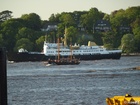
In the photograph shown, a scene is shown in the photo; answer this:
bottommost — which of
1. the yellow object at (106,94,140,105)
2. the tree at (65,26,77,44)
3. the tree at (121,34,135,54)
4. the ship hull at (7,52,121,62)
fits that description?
the yellow object at (106,94,140,105)

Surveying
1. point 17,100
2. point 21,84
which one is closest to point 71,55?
point 21,84

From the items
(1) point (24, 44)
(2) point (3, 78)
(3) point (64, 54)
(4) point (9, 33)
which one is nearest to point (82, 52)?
(3) point (64, 54)

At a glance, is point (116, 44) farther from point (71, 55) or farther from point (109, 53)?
point (71, 55)

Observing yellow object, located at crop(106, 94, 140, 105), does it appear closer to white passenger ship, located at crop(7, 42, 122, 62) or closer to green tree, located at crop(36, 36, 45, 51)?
white passenger ship, located at crop(7, 42, 122, 62)

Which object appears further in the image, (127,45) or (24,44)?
(127,45)

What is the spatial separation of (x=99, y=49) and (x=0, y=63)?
12793 cm

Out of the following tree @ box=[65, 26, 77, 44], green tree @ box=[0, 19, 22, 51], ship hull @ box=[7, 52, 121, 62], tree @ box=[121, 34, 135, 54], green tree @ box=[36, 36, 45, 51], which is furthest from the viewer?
tree @ box=[65, 26, 77, 44]

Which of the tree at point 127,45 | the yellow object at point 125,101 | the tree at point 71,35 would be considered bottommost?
the yellow object at point 125,101

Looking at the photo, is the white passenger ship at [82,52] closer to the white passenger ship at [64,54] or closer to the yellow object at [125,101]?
the white passenger ship at [64,54]

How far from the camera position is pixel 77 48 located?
523 feet

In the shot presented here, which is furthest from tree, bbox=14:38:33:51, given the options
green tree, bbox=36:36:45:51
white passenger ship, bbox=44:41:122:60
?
white passenger ship, bbox=44:41:122:60

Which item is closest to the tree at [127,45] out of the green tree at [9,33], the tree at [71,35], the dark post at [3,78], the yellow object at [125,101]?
the tree at [71,35]

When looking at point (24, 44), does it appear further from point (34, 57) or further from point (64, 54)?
point (34, 57)

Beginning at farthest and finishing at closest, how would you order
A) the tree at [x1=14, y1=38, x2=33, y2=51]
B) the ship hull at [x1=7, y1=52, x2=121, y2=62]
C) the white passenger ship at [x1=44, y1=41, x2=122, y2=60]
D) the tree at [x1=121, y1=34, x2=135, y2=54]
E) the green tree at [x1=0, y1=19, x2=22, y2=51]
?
the green tree at [x1=0, y1=19, x2=22, y2=51] → the tree at [x1=121, y1=34, x2=135, y2=54] → the tree at [x1=14, y1=38, x2=33, y2=51] → the white passenger ship at [x1=44, y1=41, x2=122, y2=60] → the ship hull at [x1=7, y1=52, x2=121, y2=62]
